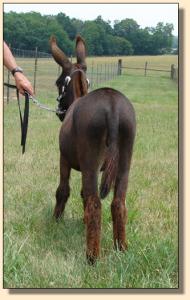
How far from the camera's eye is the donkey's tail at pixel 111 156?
336cm

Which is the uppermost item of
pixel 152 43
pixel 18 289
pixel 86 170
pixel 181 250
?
pixel 152 43

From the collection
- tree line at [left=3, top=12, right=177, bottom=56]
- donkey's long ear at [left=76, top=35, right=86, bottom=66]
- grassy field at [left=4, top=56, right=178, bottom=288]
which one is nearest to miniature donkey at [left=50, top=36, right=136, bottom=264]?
grassy field at [left=4, top=56, right=178, bottom=288]

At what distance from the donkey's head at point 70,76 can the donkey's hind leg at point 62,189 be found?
609mm

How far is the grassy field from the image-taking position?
10.7ft

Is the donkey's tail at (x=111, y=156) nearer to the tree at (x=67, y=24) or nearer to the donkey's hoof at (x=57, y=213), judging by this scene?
the tree at (x=67, y=24)

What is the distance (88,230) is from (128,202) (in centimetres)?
137

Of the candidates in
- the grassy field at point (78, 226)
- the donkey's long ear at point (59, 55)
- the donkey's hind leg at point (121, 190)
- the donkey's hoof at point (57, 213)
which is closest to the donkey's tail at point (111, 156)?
the donkey's hind leg at point (121, 190)

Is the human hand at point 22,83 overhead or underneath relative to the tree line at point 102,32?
underneath

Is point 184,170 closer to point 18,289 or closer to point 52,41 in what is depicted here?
point 18,289

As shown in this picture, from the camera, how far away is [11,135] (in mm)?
8383

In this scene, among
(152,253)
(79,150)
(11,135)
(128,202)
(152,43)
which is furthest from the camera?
(11,135)

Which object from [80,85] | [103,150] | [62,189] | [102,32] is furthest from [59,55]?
[103,150]

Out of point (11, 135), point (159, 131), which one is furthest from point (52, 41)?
point (159, 131)

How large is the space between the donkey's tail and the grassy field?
1.69ft
